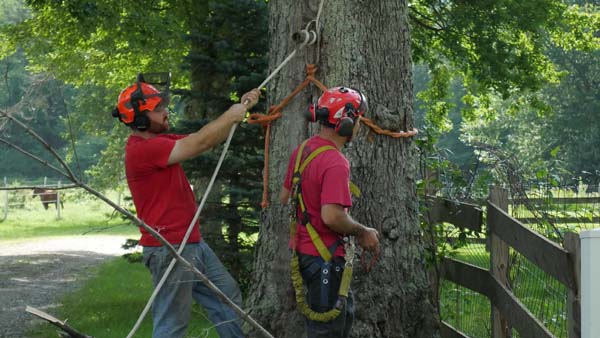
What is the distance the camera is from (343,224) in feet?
16.9

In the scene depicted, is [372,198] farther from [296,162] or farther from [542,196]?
[542,196]

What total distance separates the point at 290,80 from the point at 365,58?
558mm

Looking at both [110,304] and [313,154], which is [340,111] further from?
[110,304]

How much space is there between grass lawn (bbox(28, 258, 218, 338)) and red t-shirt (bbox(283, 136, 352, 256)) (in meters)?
2.49

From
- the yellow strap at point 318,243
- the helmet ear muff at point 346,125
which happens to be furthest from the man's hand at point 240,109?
the yellow strap at point 318,243

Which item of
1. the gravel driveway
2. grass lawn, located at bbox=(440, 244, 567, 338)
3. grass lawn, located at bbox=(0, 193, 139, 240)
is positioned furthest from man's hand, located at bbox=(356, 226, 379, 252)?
grass lawn, located at bbox=(0, 193, 139, 240)

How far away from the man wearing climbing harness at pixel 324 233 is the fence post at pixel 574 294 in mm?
1182

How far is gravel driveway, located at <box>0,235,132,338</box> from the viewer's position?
13.2m

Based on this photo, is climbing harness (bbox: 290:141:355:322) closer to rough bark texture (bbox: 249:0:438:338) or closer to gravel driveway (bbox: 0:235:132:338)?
rough bark texture (bbox: 249:0:438:338)

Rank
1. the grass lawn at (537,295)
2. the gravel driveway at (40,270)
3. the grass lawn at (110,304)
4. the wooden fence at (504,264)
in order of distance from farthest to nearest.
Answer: the gravel driveway at (40,270), the grass lawn at (110,304), the grass lawn at (537,295), the wooden fence at (504,264)

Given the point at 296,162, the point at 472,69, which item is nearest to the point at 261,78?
the point at 296,162

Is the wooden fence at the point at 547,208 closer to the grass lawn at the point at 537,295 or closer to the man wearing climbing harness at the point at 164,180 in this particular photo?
the grass lawn at the point at 537,295

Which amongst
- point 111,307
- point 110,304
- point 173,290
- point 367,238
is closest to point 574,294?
point 367,238

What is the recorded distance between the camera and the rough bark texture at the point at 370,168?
6727 mm
